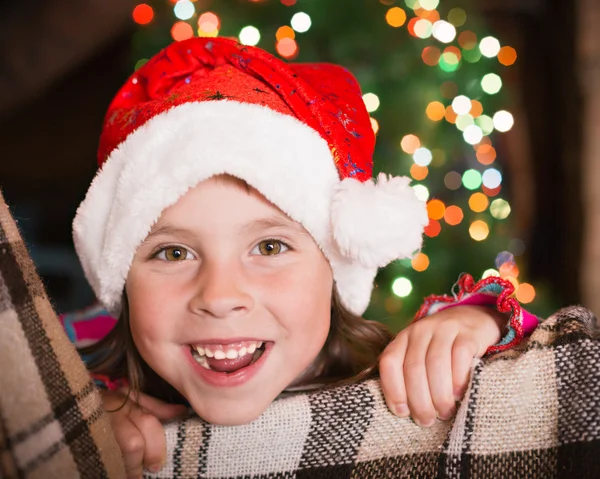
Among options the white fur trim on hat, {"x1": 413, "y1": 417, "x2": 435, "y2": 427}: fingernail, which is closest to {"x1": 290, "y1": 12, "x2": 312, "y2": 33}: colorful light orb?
the white fur trim on hat

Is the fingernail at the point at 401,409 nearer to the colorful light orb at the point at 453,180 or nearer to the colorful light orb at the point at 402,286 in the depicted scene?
the colorful light orb at the point at 402,286

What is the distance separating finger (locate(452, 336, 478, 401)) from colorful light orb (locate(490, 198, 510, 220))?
1.34 metres

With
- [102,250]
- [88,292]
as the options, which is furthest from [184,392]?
[88,292]

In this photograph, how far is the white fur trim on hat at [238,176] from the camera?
712 mm

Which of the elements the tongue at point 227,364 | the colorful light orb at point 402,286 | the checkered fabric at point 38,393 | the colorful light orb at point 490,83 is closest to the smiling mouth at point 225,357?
the tongue at point 227,364

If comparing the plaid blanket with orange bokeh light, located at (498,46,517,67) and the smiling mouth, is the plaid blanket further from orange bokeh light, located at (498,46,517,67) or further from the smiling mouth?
orange bokeh light, located at (498,46,517,67)

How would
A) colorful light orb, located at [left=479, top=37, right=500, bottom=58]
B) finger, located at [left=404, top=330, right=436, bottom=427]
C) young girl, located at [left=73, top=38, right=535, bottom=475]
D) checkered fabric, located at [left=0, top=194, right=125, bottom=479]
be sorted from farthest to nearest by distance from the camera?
colorful light orb, located at [left=479, top=37, right=500, bottom=58] < young girl, located at [left=73, top=38, right=535, bottom=475] < finger, located at [left=404, top=330, right=436, bottom=427] < checkered fabric, located at [left=0, top=194, right=125, bottom=479]

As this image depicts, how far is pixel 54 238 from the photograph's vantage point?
8.57 ft

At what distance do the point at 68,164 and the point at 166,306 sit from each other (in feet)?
7.14

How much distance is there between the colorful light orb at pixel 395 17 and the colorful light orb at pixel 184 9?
0.60 metres

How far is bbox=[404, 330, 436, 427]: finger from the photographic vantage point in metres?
0.60

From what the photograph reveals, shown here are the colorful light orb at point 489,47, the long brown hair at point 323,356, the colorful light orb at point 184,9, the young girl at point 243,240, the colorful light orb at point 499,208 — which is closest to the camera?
the young girl at point 243,240

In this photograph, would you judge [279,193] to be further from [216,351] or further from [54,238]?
[54,238]

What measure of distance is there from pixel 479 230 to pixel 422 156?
0.33 m
